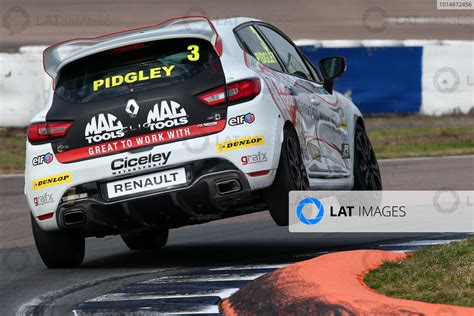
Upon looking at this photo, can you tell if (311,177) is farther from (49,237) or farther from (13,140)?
(13,140)

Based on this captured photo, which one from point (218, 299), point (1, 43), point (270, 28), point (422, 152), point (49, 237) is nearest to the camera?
point (218, 299)

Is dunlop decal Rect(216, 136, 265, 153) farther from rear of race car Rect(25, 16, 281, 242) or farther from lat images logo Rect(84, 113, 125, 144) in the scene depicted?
lat images logo Rect(84, 113, 125, 144)

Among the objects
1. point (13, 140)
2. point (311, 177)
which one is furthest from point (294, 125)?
point (13, 140)

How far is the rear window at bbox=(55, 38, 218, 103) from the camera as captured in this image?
8.70 meters

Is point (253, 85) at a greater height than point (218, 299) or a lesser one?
greater

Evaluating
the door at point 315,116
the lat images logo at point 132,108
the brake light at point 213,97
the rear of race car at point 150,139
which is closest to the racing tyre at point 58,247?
the rear of race car at point 150,139

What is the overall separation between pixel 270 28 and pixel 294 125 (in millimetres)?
→ 1356

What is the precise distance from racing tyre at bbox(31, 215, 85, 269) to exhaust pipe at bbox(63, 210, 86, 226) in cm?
34

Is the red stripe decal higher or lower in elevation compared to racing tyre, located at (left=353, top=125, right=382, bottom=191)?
higher

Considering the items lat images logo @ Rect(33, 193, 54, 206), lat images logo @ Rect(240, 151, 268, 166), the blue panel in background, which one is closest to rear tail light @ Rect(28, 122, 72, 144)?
lat images logo @ Rect(33, 193, 54, 206)

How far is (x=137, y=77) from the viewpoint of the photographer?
345 inches

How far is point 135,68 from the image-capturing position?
8.82 m

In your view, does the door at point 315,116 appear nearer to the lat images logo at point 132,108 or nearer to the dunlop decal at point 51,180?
the lat images logo at point 132,108

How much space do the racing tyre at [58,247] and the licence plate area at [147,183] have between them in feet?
2.43
